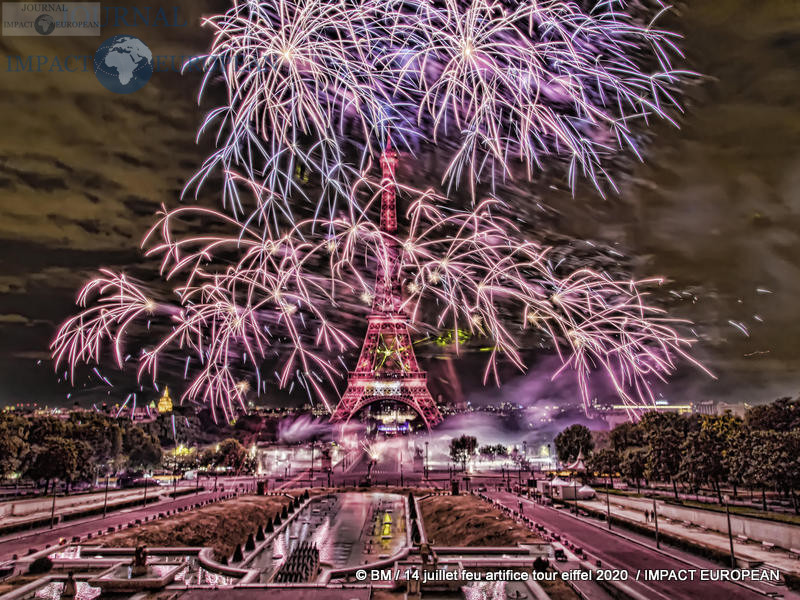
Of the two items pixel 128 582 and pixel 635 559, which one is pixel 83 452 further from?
pixel 635 559

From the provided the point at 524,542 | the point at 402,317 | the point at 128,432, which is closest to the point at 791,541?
the point at 524,542

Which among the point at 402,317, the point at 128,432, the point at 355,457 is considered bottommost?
the point at 355,457

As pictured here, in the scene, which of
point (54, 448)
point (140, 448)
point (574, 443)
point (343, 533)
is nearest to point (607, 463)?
point (574, 443)

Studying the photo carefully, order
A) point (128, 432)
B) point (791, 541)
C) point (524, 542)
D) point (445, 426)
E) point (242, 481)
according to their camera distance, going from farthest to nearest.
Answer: point (445, 426) < point (128, 432) < point (242, 481) < point (524, 542) < point (791, 541)

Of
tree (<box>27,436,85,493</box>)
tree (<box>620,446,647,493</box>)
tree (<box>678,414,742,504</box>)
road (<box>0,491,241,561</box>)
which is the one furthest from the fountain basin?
tree (<box>620,446,647,493</box>)

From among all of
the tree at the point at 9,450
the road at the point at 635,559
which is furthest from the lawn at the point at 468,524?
the tree at the point at 9,450

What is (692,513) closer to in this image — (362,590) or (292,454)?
(362,590)

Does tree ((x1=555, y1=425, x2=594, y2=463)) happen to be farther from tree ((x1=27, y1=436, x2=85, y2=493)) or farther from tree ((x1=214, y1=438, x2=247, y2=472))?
tree ((x1=27, y1=436, x2=85, y2=493))
